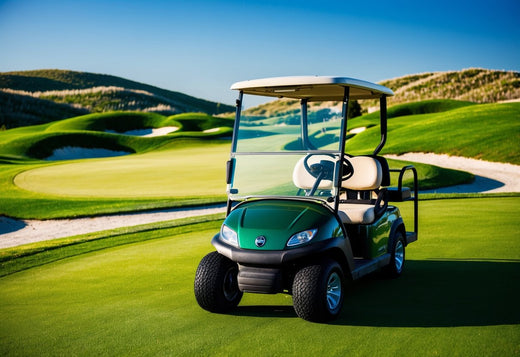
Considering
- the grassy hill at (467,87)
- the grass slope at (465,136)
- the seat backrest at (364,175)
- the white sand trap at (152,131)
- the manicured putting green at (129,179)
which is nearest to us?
the seat backrest at (364,175)

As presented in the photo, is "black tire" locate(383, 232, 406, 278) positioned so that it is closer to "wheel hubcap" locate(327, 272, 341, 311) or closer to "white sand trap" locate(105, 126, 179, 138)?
"wheel hubcap" locate(327, 272, 341, 311)

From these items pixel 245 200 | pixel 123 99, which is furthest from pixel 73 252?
pixel 123 99

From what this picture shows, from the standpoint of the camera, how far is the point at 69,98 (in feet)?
322

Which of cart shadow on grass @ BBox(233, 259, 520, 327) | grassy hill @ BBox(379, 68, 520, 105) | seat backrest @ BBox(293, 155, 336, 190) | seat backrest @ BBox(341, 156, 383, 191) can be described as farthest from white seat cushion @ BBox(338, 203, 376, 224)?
grassy hill @ BBox(379, 68, 520, 105)

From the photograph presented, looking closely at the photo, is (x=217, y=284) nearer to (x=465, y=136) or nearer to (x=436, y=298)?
(x=436, y=298)

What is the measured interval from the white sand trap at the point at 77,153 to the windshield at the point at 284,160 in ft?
109

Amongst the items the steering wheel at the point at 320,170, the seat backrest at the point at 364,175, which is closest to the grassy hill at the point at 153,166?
the steering wheel at the point at 320,170

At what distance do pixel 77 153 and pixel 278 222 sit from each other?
35.6 meters

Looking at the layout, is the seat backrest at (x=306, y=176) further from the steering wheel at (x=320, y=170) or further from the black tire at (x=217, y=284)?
the black tire at (x=217, y=284)

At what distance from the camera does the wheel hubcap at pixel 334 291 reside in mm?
A: 4355

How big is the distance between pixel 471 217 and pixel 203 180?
12079mm

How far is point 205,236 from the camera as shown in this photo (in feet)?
27.9

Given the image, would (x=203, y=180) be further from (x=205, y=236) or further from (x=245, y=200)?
(x=245, y=200)

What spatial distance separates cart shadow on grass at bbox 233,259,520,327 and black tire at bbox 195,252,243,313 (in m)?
0.13
